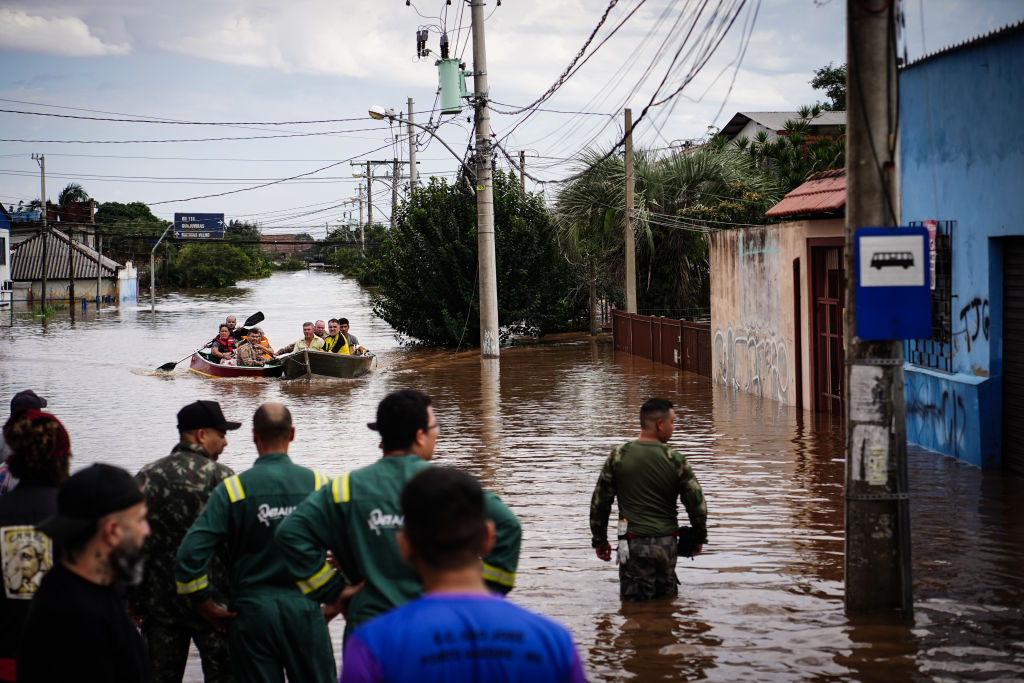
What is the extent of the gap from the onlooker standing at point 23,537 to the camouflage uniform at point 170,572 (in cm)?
71

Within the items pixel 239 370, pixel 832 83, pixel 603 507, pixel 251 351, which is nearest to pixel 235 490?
pixel 603 507

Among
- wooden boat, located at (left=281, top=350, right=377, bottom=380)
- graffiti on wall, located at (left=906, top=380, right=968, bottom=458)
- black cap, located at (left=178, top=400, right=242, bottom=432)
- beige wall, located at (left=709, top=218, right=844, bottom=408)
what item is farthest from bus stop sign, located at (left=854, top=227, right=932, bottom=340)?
wooden boat, located at (left=281, top=350, right=377, bottom=380)

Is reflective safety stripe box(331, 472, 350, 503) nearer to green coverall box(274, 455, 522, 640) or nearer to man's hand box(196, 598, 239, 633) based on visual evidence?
green coverall box(274, 455, 522, 640)

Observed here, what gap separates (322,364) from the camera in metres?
26.9

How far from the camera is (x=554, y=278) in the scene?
38.8 metres

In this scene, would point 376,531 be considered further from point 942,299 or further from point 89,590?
point 942,299

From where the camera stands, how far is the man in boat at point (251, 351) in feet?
95.6

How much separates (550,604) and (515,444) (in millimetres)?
7952

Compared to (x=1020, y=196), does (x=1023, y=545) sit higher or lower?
lower

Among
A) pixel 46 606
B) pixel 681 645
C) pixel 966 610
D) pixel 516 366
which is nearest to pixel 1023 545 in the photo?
pixel 966 610

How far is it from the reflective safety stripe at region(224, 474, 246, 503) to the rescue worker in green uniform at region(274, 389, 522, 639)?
2.22 ft

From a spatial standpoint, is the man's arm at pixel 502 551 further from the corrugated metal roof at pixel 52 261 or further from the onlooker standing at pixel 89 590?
the corrugated metal roof at pixel 52 261

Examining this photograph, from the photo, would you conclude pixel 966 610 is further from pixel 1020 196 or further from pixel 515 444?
pixel 515 444

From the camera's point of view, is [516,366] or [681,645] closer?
[681,645]
